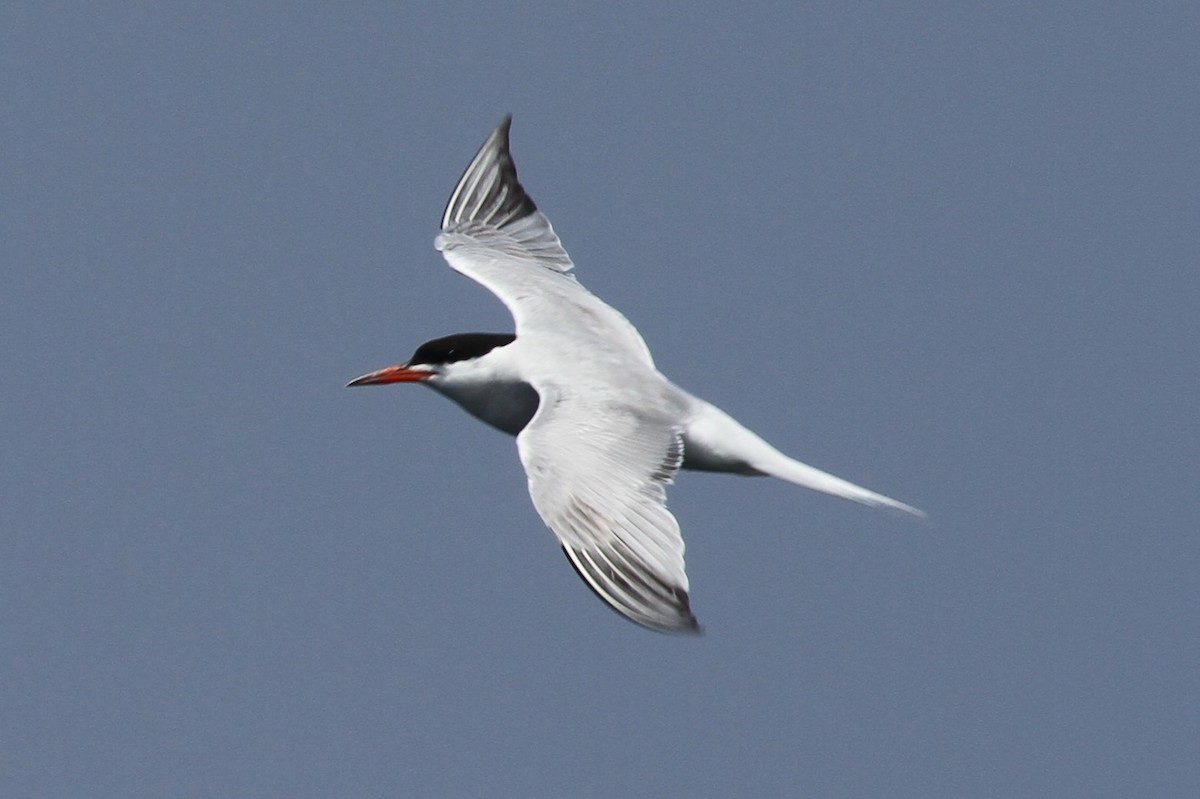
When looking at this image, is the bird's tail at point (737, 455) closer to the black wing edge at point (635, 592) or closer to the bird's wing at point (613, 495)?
the bird's wing at point (613, 495)

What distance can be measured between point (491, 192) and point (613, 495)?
4577 mm

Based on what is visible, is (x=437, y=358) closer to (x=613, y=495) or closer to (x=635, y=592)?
(x=613, y=495)

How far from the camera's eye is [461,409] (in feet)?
38.5

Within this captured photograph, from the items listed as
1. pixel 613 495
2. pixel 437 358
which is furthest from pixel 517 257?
pixel 613 495

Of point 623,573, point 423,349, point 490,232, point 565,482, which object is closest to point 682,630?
point 623,573

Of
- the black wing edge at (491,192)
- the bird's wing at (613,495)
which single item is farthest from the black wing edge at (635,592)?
the black wing edge at (491,192)

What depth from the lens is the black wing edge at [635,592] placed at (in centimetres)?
879

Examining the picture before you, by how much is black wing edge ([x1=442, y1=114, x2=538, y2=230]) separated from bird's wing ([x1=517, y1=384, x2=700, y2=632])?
3.11 meters

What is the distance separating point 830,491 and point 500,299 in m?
2.90

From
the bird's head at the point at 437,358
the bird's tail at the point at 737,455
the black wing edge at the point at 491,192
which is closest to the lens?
the bird's tail at the point at 737,455

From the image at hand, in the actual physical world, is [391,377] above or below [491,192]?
below

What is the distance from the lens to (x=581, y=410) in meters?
10.5

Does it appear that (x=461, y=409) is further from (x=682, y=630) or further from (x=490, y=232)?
(x=682, y=630)

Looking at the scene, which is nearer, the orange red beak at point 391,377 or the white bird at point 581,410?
the white bird at point 581,410
